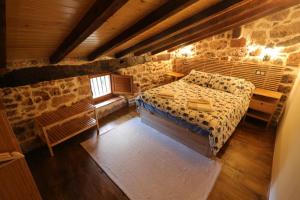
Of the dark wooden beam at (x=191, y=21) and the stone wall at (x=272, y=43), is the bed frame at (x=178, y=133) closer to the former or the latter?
the dark wooden beam at (x=191, y=21)

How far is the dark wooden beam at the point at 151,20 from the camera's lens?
142 cm

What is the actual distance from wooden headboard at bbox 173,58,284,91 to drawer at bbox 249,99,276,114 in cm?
43

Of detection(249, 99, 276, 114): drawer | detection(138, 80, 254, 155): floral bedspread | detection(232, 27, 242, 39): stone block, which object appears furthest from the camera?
detection(232, 27, 242, 39): stone block

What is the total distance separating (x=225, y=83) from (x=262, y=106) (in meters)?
0.81

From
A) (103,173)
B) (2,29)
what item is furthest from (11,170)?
(103,173)

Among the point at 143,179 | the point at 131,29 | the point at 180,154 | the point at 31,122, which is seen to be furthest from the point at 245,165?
the point at 31,122

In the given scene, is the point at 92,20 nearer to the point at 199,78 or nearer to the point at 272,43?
the point at 199,78

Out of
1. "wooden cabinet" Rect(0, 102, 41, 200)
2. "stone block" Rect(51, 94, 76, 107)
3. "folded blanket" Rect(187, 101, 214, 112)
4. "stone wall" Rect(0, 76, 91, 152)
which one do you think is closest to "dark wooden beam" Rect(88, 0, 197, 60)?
"stone wall" Rect(0, 76, 91, 152)

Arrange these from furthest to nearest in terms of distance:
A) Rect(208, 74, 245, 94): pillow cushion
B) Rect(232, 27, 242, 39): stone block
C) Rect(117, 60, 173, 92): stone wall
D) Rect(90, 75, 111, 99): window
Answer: Rect(117, 60, 173, 92): stone wall, Rect(90, 75, 111, 99): window, Rect(232, 27, 242, 39): stone block, Rect(208, 74, 245, 94): pillow cushion

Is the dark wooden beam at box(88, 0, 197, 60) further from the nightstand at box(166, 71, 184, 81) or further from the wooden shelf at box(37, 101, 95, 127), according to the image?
the nightstand at box(166, 71, 184, 81)

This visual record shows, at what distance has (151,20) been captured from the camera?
5.49ft

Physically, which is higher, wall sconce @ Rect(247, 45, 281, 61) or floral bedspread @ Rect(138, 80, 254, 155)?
wall sconce @ Rect(247, 45, 281, 61)

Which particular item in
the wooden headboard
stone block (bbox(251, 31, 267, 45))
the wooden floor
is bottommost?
the wooden floor

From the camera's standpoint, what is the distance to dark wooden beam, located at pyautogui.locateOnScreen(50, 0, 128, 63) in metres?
1.14
